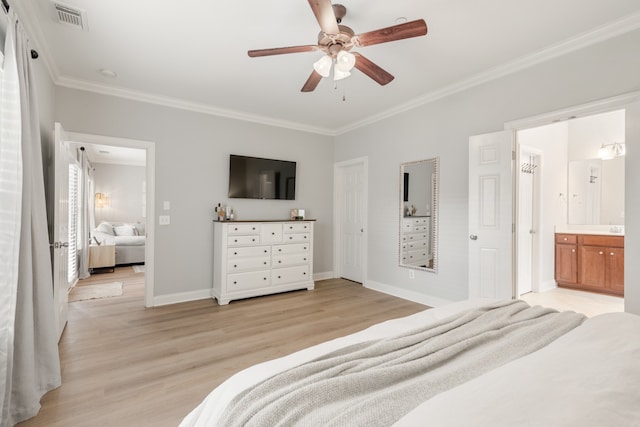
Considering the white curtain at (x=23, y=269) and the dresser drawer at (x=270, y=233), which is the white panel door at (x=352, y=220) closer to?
the dresser drawer at (x=270, y=233)

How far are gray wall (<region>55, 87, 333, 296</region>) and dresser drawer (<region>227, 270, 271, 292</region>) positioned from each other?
0.48 metres

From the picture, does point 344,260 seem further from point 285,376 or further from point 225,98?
point 285,376

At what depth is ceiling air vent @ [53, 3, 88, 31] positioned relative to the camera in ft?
7.55

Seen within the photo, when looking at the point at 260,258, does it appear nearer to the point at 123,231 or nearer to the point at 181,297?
the point at 181,297

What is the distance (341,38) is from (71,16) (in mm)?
2089

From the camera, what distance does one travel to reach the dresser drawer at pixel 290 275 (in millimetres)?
4496

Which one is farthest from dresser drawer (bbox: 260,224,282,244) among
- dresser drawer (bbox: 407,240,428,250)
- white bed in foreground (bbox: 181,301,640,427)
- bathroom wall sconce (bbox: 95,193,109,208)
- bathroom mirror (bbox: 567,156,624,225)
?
bathroom wall sconce (bbox: 95,193,109,208)

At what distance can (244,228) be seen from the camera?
424 cm

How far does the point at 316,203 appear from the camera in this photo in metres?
5.45

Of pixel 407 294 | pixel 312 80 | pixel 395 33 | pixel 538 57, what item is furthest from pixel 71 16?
pixel 407 294

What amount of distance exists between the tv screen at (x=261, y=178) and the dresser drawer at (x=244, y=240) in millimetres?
690

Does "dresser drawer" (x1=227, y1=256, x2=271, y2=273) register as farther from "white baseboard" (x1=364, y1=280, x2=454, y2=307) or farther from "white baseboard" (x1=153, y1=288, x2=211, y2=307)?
"white baseboard" (x1=364, y1=280, x2=454, y2=307)

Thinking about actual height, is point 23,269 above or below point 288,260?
above

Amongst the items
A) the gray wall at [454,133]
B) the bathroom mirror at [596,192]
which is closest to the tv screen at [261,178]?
→ the gray wall at [454,133]
